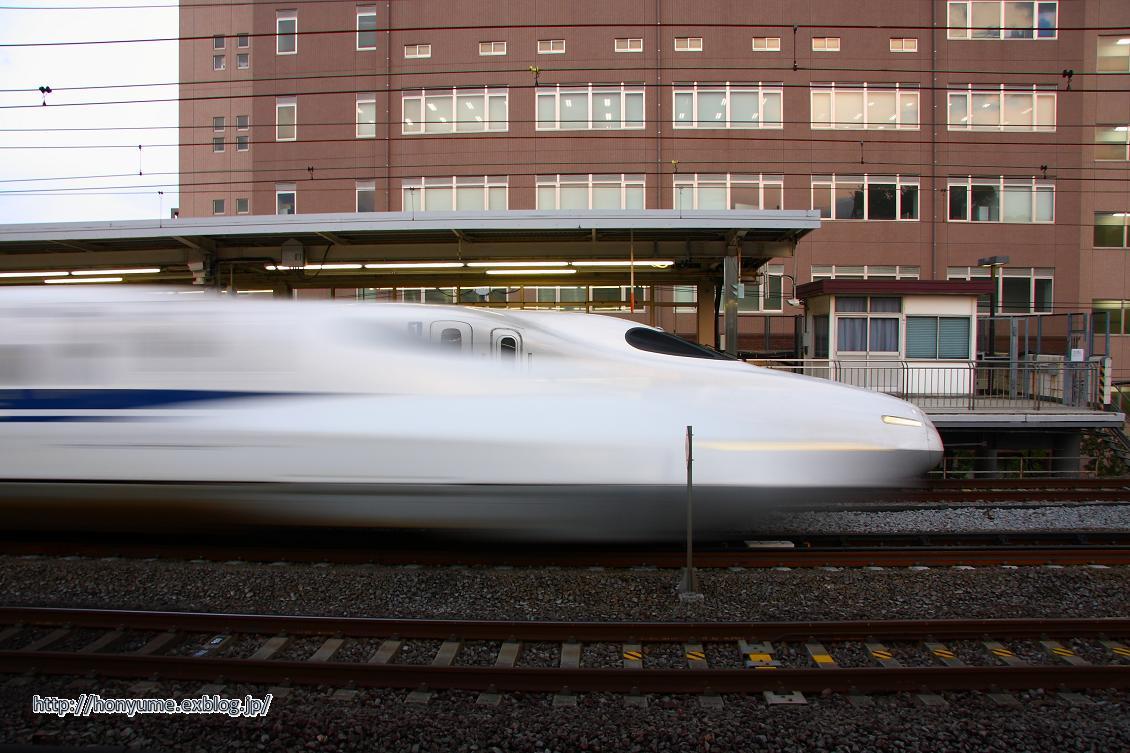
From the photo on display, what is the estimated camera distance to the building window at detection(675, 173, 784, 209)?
23031mm

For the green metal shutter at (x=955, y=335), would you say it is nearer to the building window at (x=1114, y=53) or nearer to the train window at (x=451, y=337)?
the train window at (x=451, y=337)

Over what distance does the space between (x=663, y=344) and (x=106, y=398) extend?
4.13m

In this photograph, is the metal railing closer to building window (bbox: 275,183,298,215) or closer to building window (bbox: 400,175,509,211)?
A: building window (bbox: 400,175,509,211)

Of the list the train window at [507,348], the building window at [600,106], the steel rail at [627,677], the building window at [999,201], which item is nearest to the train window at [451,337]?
the train window at [507,348]

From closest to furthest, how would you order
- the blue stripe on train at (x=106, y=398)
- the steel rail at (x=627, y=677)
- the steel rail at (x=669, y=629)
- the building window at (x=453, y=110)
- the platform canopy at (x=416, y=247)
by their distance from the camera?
the steel rail at (x=627, y=677) < the steel rail at (x=669, y=629) < the blue stripe on train at (x=106, y=398) < the platform canopy at (x=416, y=247) < the building window at (x=453, y=110)

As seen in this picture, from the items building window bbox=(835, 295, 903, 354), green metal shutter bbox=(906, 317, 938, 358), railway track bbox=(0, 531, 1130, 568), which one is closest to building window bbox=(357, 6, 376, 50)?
building window bbox=(835, 295, 903, 354)

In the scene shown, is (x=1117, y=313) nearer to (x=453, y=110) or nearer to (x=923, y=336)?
(x=923, y=336)

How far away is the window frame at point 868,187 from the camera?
23.1 m

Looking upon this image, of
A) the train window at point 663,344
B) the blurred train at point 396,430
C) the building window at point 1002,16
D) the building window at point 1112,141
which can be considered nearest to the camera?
the blurred train at point 396,430

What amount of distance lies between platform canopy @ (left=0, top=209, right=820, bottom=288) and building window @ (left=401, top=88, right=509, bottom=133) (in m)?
10.5

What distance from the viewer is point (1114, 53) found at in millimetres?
23469

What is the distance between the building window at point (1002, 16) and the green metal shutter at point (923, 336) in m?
14.9

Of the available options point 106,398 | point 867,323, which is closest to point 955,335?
point 867,323

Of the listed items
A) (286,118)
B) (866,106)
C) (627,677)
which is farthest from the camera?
(286,118)
